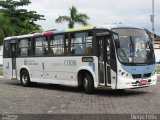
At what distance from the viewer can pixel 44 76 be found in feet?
75.2

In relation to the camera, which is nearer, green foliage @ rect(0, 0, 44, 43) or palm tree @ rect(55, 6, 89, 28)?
palm tree @ rect(55, 6, 89, 28)

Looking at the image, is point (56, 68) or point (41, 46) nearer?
point (56, 68)

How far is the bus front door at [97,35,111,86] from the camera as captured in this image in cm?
1831

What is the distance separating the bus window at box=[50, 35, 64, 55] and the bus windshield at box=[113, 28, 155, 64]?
3.75m

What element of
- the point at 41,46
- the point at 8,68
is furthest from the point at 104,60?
the point at 8,68

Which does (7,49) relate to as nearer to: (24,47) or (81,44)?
(24,47)

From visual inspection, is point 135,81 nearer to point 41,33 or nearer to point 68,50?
point 68,50

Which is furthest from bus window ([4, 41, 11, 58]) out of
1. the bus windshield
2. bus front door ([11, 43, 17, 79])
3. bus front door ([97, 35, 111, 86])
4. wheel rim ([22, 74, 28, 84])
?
the bus windshield

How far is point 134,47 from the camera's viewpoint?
18.2m

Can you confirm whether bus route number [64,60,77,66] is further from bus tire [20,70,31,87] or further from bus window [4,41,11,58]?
bus window [4,41,11,58]

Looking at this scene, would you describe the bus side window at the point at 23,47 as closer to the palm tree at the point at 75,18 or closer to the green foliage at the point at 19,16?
the palm tree at the point at 75,18

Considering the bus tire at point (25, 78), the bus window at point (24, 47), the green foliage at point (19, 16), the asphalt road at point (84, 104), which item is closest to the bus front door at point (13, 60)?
the bus window at point (24, 47)

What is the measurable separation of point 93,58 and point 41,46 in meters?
4.76

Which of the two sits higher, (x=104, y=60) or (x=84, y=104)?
(x=104, y=60)
